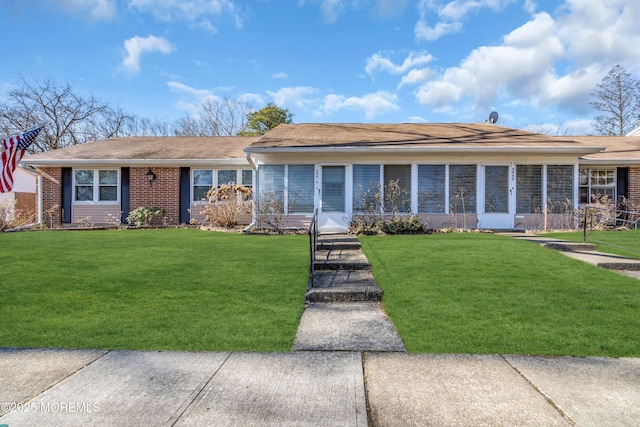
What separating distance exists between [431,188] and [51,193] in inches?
563

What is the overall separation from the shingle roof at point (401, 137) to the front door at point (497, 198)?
0.92 meters

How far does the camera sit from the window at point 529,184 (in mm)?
11625

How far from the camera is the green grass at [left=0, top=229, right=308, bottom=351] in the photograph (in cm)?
336

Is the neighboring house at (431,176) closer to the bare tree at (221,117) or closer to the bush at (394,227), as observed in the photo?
the bush at (394,227)

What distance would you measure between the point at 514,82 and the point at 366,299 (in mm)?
32458

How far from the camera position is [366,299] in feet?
15.5

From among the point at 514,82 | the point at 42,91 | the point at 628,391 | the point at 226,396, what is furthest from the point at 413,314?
the point at 42,91

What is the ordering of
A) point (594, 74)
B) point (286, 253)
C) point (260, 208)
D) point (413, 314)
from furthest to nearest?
point (594, 74)
point (260, 208)
point (286, 253)
point (413, 314)

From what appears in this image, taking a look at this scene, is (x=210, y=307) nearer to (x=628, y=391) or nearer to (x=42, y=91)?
(x=628, y=391)

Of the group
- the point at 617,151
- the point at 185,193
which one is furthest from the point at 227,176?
the point at 617,151

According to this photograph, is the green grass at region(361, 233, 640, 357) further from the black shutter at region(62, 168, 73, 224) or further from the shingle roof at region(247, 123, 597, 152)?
the black shutter at region(62, 168, 73, 224)

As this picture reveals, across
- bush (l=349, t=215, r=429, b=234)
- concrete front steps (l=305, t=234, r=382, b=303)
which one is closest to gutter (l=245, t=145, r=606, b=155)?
bush (l=349, t=215, r=429, b=234)

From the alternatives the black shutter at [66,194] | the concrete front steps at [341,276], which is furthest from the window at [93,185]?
the concrete front steps at [341,276]

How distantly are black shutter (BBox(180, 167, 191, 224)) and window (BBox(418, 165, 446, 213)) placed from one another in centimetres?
876
